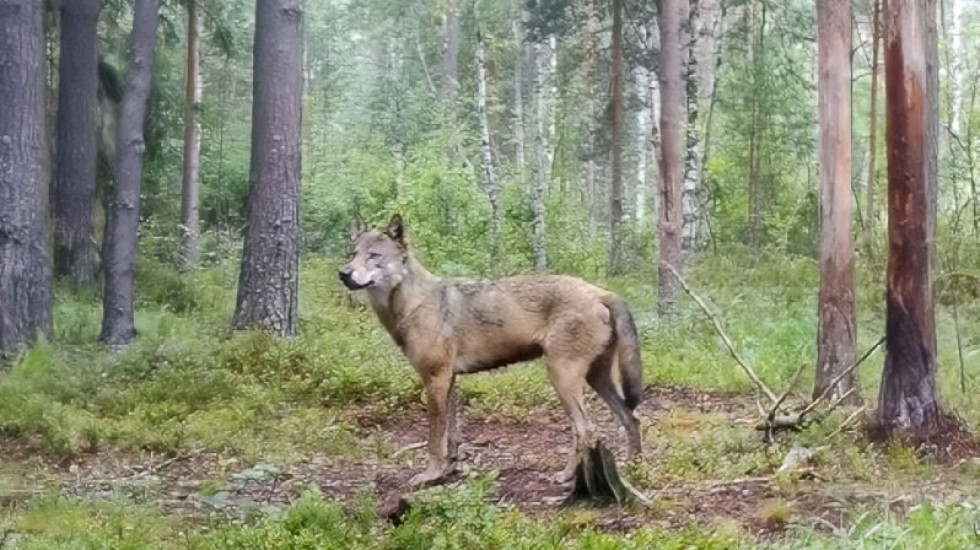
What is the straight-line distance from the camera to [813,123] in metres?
28.7

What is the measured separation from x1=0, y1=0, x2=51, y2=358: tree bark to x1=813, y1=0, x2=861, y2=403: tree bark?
314 inches

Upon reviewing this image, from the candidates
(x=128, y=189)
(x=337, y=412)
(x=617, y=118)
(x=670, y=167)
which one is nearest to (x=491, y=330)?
(x=337, y=412)

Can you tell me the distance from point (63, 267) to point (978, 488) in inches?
598

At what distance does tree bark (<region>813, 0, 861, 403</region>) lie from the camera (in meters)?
10.2

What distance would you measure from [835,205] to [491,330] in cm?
338

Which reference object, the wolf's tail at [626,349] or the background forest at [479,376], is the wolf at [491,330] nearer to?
the wolf's tail at [626,349]

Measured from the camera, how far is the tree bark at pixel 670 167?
17.7 meters

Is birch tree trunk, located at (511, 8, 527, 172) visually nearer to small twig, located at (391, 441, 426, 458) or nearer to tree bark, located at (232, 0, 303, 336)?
tree bark, located at (232, 0, 303, 336)

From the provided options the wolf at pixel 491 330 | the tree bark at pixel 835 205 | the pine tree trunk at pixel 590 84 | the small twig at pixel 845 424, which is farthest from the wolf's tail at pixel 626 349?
the pine tree trunk at pixel 590 84

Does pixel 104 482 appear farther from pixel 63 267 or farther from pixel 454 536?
pixel 63 267

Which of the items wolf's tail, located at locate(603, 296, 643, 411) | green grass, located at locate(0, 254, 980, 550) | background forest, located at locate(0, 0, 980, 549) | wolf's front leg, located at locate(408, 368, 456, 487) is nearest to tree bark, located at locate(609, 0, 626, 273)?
background forest, located at locate(0, 0, 980, 549)

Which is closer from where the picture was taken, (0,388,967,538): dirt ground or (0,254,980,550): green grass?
(0,254,980,550): green grass

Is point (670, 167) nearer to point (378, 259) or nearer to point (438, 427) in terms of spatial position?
point (378, 259)

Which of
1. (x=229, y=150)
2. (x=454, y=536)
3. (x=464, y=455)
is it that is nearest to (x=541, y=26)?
(x=229, y=150)
